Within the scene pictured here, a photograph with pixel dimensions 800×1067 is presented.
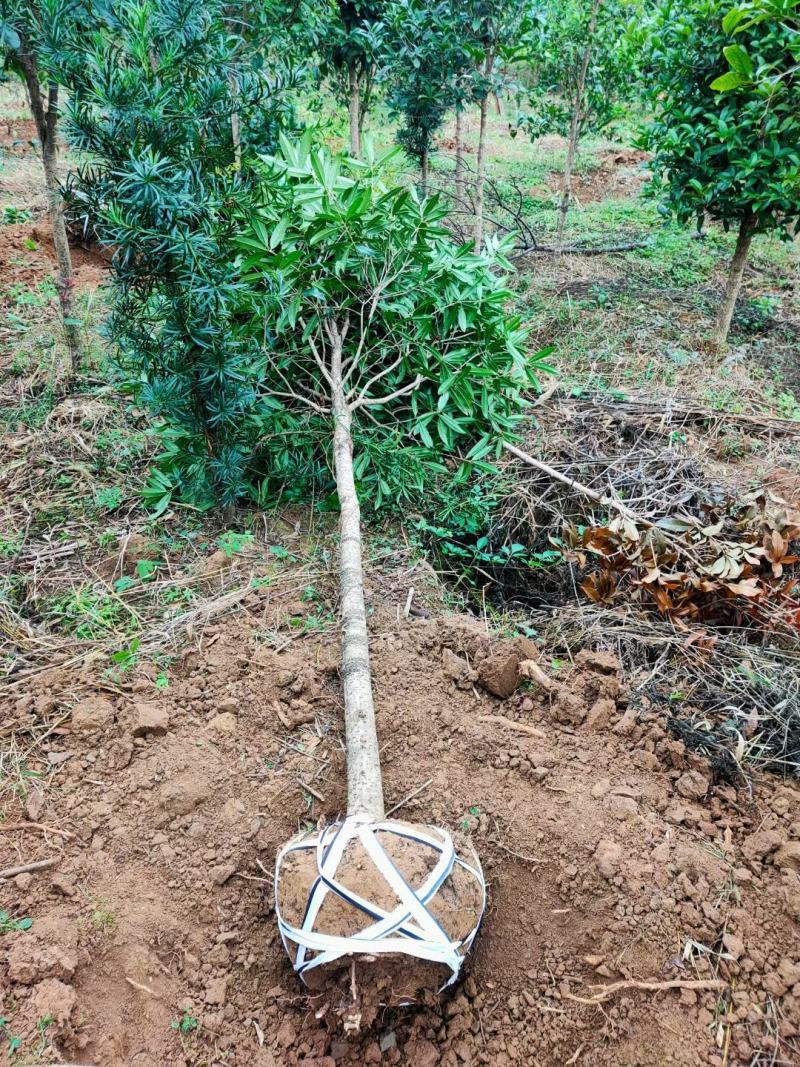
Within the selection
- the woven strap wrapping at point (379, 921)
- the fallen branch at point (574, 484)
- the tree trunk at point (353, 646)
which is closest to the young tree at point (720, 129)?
the fallen branch at point (574, 484)

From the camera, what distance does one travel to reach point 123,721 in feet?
6.59

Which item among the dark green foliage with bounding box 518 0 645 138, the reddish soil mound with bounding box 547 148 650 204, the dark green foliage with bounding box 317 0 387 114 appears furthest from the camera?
the reddish soil mound with bounding box 547 148 650 204

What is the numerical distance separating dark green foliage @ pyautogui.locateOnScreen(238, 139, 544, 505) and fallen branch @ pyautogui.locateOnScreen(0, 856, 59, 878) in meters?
1.94

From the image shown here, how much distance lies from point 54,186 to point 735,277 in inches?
186

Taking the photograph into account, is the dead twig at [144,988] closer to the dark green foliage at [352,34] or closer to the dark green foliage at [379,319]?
the dark green foliage at [379,319]

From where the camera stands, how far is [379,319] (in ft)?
11.1

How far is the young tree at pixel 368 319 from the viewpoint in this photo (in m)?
2.97

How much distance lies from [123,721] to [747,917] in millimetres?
1703

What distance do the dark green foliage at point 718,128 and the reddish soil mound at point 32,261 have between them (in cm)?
446

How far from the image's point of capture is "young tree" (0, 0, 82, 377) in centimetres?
210

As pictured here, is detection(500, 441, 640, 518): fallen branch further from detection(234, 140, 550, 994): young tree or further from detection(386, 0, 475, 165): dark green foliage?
detection(386, 0, 475, 165): dark green foliage

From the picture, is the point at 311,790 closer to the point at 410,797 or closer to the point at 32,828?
the point at 410,797

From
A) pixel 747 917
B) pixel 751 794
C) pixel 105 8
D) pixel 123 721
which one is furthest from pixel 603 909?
pixel 105 8

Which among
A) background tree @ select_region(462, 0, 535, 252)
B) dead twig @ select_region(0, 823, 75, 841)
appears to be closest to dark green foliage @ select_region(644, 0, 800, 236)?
background tree @ select_region(462, 0, 535, 252)
